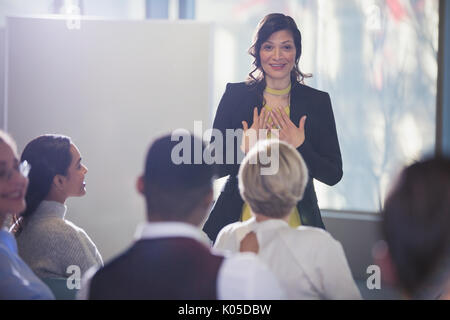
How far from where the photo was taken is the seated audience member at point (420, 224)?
1.19 m

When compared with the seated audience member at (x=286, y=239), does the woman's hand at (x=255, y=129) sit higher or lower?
higher

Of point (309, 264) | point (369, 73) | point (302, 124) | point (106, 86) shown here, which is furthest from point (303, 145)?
point (369, 73)

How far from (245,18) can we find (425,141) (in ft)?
5.89

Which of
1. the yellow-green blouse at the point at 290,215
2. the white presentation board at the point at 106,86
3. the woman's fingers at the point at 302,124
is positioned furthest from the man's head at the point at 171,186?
the white presentation board at the point at 106,86

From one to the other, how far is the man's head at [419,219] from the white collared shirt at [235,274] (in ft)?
0.93

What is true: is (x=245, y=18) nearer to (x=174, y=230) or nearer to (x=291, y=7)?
(x=291, y=7)

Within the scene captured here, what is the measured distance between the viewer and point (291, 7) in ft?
16.0

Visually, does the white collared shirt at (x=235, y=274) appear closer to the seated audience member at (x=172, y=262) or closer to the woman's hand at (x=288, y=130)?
the seated audience member at (x=172, y=262)

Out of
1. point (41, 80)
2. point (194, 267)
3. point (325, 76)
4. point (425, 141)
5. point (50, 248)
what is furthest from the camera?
point (325, 76)


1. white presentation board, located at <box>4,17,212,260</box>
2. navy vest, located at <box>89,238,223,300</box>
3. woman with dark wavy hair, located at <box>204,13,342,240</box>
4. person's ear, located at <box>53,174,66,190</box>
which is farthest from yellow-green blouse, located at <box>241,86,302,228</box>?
white presentation board, located at <box>4,17,212,260</box>

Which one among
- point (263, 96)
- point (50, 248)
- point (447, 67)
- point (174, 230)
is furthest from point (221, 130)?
point (447, 67)

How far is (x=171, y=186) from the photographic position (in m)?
1.37

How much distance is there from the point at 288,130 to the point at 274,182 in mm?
773

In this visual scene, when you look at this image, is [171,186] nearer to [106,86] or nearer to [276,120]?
[276,120]
